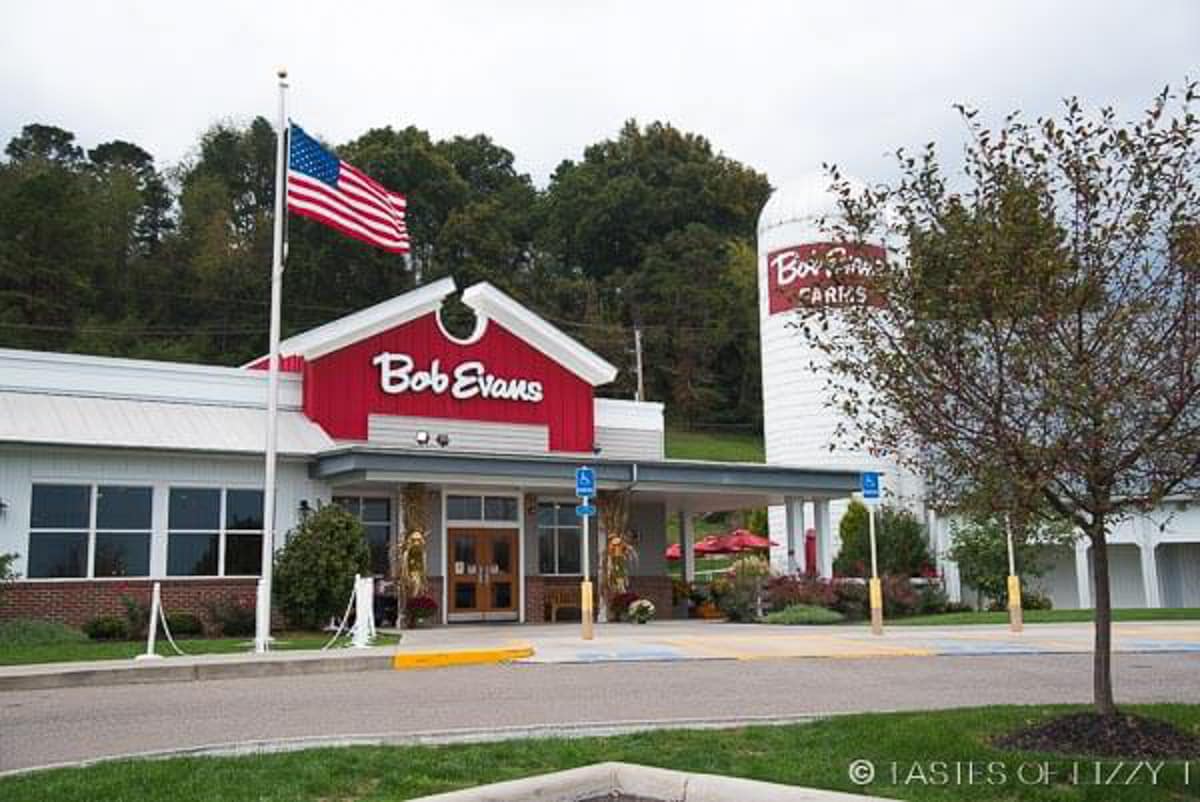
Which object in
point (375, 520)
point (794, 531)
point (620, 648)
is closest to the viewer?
point (620, 648)

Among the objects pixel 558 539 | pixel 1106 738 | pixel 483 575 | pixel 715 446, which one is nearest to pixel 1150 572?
pixel 558 539

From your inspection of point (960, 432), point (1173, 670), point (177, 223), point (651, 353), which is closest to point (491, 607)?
point (1173, 670)

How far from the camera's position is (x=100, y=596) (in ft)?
75.1

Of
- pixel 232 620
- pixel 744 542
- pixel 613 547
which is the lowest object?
pixel 232 620

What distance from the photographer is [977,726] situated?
9844 mm

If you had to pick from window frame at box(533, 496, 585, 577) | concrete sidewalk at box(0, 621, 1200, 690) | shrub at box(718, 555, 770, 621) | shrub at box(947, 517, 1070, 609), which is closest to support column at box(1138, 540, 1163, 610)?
shrub at box(947, 517, 1070, 609)

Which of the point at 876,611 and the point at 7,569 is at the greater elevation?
the point at 7,569

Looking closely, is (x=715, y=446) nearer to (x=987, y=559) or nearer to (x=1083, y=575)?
(x=1083, y=575)

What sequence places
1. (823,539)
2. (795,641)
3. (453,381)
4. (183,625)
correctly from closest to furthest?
(795,641)
(183,625)
(453,381)
(823,539)

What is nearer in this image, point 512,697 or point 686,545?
point 512,697

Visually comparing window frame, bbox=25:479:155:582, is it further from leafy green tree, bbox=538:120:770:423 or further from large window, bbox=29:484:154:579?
leafy green tree, bbox=538:120:770:423

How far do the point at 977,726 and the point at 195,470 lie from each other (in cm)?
1809

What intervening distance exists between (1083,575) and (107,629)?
27.3 meters

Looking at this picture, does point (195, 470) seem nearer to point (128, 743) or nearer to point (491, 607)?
point (491, 607)
